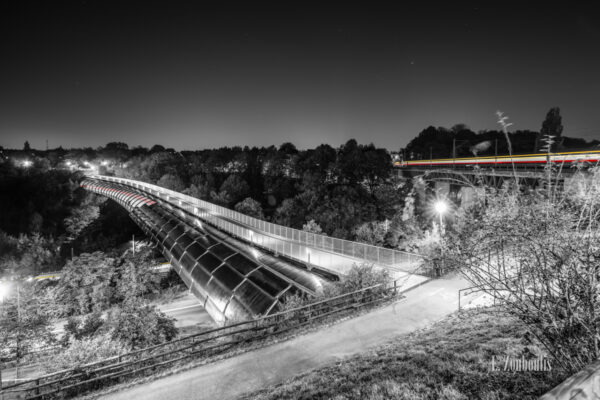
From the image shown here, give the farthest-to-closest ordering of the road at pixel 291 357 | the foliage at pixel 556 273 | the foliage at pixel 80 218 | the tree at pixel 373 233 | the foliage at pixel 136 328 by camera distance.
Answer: the foliage at pixel 80 218
the tree at pixel 373 233
the foliage at pixel 136 328
the road at pixel 291 357
the foliage at pixel 556 273

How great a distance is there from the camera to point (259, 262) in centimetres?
1989

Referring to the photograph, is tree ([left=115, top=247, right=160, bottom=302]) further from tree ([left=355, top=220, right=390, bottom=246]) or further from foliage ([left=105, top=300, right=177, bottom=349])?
tree ([left=355, top=220, right=390, bottom=246])

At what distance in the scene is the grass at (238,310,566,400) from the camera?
5.18 m

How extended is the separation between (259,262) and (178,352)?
10.5m

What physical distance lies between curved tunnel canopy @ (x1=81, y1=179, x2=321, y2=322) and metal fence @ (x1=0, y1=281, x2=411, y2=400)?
3.37 meters

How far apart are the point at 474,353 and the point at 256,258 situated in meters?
16.0

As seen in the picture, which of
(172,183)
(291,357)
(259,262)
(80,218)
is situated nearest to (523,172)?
(259,262)

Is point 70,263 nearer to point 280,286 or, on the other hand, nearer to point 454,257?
point 280,286

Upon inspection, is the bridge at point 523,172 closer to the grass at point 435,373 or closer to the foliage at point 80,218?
the grass at point 435,373

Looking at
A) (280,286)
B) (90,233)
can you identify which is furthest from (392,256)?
(90,233)

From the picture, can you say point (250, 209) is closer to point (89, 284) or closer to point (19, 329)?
point (89, 284)

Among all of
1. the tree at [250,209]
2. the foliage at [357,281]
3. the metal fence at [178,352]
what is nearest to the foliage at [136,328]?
the metal fence at [178,352]

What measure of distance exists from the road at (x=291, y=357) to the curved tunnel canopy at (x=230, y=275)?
4579mm

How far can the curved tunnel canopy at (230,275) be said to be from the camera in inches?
592
